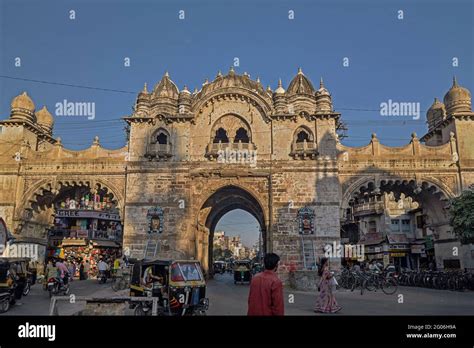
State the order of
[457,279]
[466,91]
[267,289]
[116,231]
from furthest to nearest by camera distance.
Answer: [116,231] → [466,91] → [457,279] → [267,289]

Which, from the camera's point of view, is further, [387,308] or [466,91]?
[466,91]

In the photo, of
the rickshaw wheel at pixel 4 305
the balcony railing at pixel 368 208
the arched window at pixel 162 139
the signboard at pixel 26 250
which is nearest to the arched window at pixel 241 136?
the arched window at pixel 162 139

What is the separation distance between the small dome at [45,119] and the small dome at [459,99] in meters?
30.5

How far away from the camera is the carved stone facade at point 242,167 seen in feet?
75.2

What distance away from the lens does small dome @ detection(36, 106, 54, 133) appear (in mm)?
32531

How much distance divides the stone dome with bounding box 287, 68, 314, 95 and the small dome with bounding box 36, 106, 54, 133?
20.6 meters

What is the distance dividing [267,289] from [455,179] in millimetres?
23307

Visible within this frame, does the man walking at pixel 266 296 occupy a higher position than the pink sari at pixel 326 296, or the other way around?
the man walking at pixel 266 296

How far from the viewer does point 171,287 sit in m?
10.0

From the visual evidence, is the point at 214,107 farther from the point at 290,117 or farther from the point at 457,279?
the point at 457,279

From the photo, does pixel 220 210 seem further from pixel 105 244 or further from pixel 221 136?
pixel 105 244

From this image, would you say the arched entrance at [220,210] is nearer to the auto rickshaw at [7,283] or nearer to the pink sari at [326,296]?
the auto rickshaw at [7,283]

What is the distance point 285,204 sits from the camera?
22.9m
